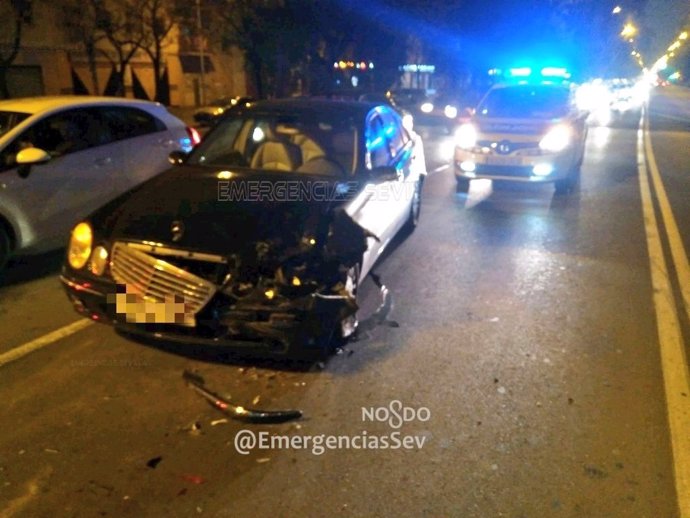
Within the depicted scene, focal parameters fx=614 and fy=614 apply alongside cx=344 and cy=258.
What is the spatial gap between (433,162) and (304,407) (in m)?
10.8

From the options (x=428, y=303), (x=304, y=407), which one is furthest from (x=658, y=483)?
(x=428, y=303)

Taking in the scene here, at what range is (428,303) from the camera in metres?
5.19

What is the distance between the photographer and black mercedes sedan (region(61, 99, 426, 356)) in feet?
11.9

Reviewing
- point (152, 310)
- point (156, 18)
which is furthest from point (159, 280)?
point (156, 18)

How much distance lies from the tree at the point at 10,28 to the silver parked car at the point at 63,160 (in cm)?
1368

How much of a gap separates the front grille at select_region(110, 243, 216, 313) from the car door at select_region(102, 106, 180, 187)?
3139 mm

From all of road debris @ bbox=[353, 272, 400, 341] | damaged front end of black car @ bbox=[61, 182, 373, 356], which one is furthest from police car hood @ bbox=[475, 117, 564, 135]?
damaged front end of black car @ bbox=[61, 182, 373, 356]

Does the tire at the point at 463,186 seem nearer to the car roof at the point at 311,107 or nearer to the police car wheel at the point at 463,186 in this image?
the police car wheel at the point at 463,186

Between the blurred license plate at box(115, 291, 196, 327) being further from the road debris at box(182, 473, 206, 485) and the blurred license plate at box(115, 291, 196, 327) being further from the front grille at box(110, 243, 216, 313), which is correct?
the road debris at box(182, 473, 206, 485)

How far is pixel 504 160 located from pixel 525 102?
1.64 metres

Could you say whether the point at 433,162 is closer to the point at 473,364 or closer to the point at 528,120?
the point at 528,120

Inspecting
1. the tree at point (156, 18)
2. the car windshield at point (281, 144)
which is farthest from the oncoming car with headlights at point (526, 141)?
the tree at point (156, 18)

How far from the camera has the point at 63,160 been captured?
5.88 m

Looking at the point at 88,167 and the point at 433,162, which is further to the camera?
the point at 433,162
